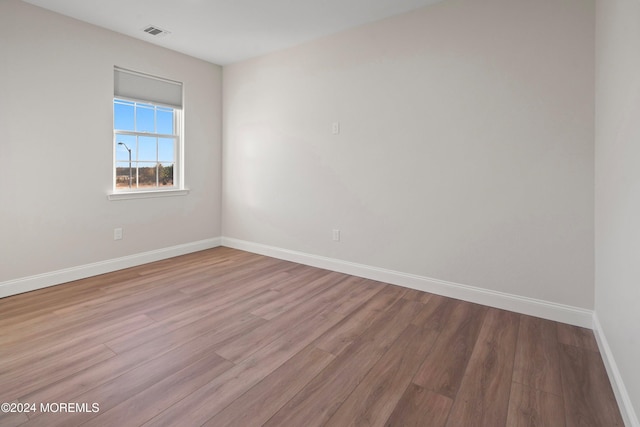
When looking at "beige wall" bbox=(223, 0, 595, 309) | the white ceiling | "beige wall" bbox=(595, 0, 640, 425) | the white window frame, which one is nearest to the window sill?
the white window frame

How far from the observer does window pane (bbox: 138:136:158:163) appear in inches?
159

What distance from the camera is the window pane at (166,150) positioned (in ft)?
13.9

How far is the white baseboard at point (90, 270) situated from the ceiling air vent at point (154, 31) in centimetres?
257

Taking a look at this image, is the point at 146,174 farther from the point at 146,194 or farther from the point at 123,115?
the point at 123,115

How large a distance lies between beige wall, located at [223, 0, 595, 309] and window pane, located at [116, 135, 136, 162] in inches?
64.4

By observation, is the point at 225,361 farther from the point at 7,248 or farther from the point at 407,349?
the point at 7,248

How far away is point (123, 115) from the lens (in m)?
3.80

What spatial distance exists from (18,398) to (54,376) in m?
0.18

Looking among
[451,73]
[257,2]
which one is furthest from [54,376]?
[451,73]

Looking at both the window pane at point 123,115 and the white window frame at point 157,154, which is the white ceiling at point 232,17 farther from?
the window pane at point 123,115

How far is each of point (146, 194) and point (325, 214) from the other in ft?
7.38

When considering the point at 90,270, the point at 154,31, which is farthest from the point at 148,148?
the point at 90,270

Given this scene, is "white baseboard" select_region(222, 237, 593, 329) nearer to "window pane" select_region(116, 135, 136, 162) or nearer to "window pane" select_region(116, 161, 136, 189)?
"window pane" select_region(116, 161, 136, 189)

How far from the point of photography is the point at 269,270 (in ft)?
12.5
